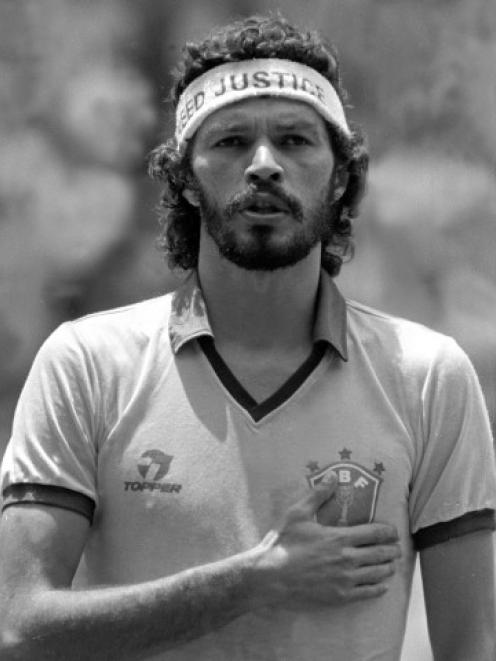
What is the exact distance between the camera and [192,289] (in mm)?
3162

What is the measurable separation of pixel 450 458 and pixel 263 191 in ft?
2.15

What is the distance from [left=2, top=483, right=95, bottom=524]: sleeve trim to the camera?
2.86 metres

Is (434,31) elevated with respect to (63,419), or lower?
elevated

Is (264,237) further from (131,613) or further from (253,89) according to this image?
(131,613)

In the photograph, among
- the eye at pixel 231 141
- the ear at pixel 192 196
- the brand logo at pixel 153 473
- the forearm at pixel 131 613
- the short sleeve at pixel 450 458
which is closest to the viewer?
the forearm at pixel 131 613

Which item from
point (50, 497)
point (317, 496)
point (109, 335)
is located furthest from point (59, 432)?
point (317, 496)

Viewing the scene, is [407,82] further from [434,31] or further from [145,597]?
[145,597]

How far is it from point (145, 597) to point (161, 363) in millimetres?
498

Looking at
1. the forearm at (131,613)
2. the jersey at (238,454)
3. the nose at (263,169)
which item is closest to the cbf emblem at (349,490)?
the jersey at (238,454)

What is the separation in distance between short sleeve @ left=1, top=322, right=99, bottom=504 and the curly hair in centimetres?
53

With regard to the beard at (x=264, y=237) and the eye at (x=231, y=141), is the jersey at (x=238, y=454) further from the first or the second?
the eye at (x=231, y=141)

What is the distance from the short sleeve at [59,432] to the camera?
2877mm

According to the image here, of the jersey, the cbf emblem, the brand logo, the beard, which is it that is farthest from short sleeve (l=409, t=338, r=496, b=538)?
the brand logo

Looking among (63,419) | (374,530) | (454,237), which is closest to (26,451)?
(63,419)
